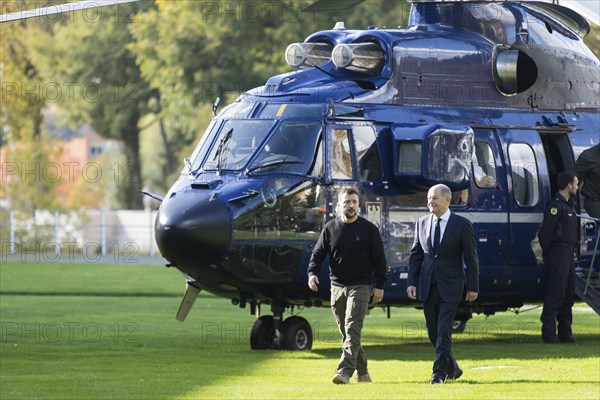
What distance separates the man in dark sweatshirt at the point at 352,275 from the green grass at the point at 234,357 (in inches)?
12.0

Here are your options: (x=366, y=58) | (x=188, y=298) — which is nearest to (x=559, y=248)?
(x=366, y=58)

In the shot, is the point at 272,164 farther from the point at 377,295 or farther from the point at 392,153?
the point at 377,295

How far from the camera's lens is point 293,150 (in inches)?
655

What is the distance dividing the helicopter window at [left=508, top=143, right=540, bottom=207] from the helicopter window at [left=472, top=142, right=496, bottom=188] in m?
0.31

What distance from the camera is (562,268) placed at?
1809 cm

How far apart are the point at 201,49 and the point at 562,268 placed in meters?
32.5

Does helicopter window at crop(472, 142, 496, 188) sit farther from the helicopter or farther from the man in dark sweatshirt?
the man in dark sweatshirt

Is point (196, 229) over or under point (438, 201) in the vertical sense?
under

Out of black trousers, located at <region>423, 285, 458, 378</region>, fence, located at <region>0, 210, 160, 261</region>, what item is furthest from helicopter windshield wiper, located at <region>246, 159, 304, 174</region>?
fence, located at <region>0, 210, 160, 261</region>

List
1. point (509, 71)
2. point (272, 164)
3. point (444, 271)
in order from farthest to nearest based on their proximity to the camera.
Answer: point (509, 71), point (272, 164), point (444, 271)

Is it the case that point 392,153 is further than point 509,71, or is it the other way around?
point 509,71

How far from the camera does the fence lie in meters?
45.8

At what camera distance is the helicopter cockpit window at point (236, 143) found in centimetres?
1669

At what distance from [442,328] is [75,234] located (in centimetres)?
3949
